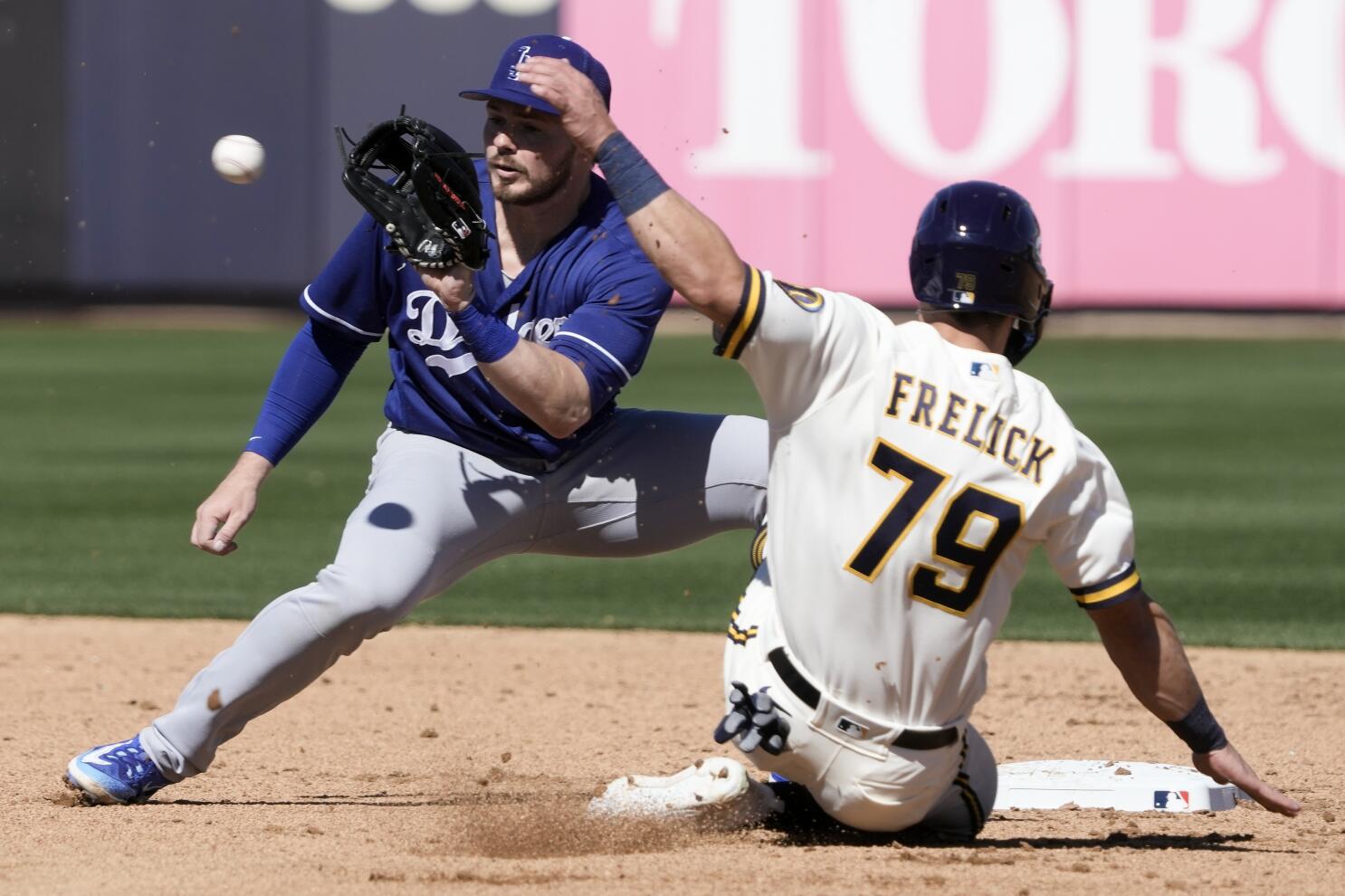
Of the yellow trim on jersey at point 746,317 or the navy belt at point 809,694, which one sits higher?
the yellow trim on jersey at point 746,317

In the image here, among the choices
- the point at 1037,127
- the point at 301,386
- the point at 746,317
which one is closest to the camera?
the point at 746,317

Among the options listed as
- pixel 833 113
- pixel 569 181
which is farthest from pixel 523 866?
pixel 833 113

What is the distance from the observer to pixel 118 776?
4047 mm

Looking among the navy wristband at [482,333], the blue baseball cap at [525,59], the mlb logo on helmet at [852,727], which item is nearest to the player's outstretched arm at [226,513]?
the navy wristband at [482,333]

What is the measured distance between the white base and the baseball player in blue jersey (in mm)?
875

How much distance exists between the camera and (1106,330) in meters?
19.4

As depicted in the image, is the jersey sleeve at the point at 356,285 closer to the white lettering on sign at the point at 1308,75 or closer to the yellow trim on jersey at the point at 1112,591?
the yellow trim on jersey at the point at 1112,591

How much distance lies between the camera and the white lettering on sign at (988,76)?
18.5 metres

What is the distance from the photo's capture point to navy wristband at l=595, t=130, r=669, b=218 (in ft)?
10.8

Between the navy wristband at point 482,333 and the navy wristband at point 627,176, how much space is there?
1.54ft

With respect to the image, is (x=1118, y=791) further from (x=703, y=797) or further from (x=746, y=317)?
(x=746, y=317)

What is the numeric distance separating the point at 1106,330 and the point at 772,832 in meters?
16.2

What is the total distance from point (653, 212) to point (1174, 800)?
1.99m

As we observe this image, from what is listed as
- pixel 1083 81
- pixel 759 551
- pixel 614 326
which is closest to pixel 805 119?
pixel 1083 81
